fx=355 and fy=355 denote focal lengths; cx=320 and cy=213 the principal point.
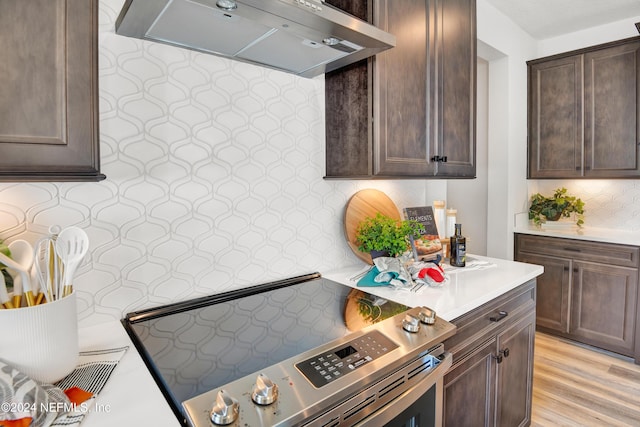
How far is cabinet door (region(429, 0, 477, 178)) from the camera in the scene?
172cm

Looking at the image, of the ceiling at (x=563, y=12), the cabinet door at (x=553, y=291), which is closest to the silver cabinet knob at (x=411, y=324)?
the cabinet door at (x=553, y=291)

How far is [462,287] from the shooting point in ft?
4.95

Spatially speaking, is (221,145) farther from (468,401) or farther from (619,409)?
(619,409)

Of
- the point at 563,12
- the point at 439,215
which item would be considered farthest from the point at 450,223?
the point at 563,12

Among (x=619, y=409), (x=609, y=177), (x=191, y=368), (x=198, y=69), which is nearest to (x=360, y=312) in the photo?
(x=191, y=368)

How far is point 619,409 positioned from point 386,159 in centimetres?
222

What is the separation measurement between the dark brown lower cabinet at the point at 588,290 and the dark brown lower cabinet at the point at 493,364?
149 cm

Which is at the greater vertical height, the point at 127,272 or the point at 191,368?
the point at 127,272

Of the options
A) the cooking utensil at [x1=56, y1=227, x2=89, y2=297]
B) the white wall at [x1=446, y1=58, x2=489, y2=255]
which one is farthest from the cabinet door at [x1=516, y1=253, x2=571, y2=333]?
the cooking utensil at [x1=56, y1=227, x2=89, y2=297]

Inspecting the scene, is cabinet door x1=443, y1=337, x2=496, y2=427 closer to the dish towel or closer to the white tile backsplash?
the white tile backsplash

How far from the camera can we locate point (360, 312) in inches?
48.5

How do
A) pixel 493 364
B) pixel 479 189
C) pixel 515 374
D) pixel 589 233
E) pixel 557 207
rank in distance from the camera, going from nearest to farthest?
pixel 493 364 → pixel 515 374 → pixel 589 233 → pixel 557 207 → pixel 479 189

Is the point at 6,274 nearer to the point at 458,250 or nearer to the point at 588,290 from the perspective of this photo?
the point at 458,250

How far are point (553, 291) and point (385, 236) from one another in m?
2.40
